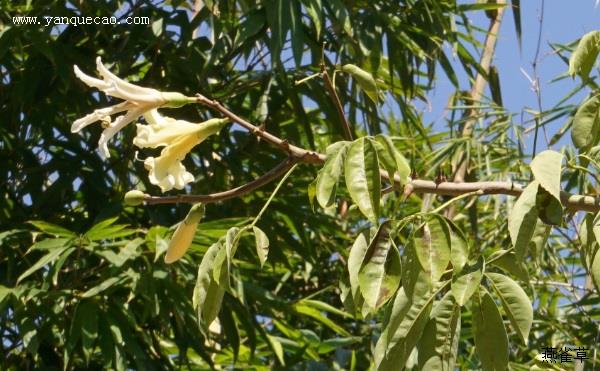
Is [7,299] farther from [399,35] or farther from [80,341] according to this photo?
[399,35]

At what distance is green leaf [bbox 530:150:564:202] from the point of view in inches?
32.3

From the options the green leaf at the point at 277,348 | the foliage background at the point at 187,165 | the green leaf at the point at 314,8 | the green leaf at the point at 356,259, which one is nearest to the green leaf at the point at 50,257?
the foliage background at the point at 187,165

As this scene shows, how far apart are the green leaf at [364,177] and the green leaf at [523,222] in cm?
10

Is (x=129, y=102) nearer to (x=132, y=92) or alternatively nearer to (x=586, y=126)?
(x=132, y=92)

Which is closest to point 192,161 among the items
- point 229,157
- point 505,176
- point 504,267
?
point 229,157

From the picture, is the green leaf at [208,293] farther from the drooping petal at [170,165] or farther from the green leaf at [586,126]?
the green leaf at [586,126]

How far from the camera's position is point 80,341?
220cm

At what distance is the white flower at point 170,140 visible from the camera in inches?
35.6

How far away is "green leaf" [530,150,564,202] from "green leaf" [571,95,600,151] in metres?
0.11

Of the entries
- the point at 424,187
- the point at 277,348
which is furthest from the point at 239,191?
the point at 277,348

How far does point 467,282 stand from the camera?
33.7 inches

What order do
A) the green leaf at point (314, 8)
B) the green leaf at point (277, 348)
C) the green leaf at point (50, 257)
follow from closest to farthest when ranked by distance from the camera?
the green leaf at point (50, 257) → the green leaf at point (314, 8) → the green leaf at point (277, 348)

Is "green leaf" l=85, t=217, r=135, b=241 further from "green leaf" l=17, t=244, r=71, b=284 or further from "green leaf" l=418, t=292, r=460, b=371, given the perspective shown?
"green leaf" l=418, t=292, r=460, b=371

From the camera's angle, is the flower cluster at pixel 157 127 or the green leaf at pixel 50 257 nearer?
the flower cluster at pixel 157 127
